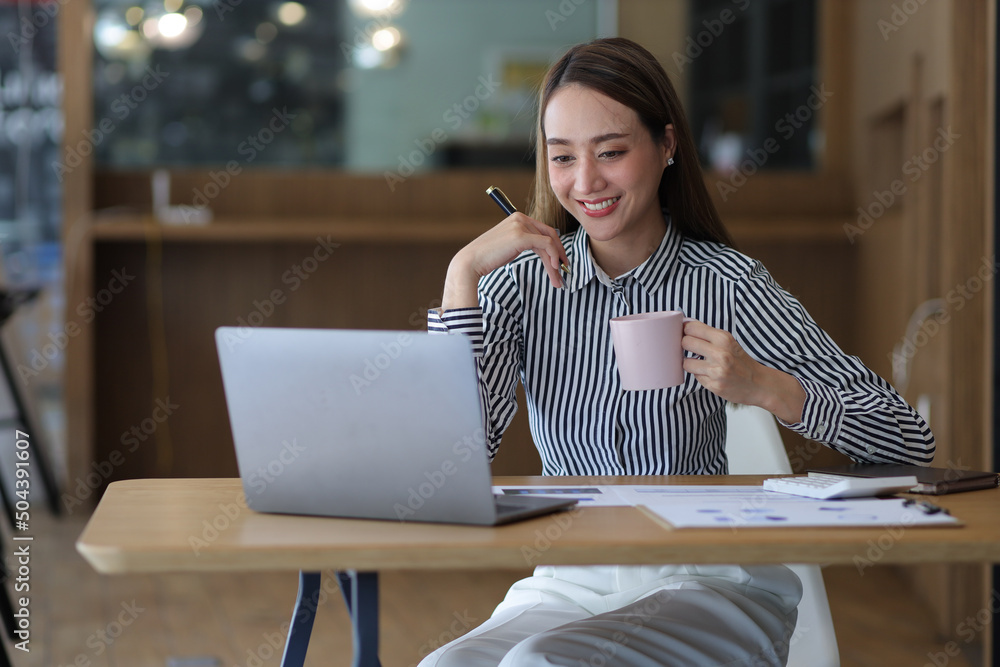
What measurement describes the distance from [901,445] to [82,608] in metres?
2.18

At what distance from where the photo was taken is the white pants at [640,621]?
3.76 ft

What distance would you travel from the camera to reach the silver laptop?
38.4 inches

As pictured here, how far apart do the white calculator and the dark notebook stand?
2cm

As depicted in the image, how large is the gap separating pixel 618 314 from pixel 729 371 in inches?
12.6

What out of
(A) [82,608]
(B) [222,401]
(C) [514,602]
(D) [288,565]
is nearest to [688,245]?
(C) [514,602]

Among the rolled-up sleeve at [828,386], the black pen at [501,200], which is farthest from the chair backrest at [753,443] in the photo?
the black pen at [501,200]

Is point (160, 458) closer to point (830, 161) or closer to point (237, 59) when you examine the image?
point (237, 59)

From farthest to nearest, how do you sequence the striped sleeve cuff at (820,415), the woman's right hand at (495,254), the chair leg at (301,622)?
the woman's right hand at (495,254) < the striped sleeve cuff at (820,415) < the chair leg at (301,622)

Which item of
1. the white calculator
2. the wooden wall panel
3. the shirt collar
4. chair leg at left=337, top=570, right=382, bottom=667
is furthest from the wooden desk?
the wooden wall panel

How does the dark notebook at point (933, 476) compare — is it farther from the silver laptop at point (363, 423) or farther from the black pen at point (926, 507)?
the silver laptop at point (363, 423)

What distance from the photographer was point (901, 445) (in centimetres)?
139

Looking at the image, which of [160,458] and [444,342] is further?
[160,458]

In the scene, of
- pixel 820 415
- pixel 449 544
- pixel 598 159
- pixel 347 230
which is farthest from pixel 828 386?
pixel 347 230

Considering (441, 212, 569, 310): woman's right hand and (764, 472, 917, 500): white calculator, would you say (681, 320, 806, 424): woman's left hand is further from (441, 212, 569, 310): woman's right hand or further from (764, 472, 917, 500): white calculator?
(441, 212, 569, 310): woman's right hand
